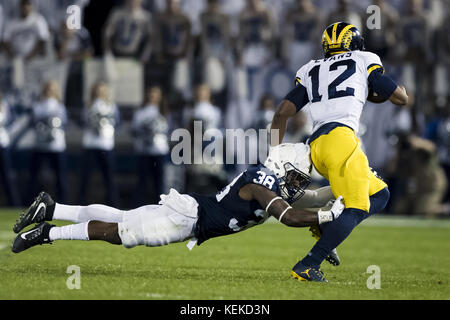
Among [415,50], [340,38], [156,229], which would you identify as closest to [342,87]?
[340,38]

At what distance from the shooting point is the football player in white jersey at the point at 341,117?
5.80m

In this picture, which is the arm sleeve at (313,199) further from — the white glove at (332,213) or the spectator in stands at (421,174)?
the spectator in stands at (421,174)

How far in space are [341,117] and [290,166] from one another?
22.1 inches

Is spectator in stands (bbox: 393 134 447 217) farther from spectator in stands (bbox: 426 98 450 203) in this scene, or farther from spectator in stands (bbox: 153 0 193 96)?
spectator in stands (bbox: 153 0 193 96)

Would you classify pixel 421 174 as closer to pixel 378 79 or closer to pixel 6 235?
pixel 6 235

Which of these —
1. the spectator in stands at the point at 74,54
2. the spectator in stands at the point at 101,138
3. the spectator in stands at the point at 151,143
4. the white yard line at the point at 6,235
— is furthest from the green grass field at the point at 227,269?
the spectator in stands at the point at 74,54

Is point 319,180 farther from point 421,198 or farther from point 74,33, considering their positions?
point 74,33

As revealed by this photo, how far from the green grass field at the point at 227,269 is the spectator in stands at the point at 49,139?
2.13 m
